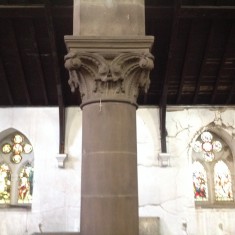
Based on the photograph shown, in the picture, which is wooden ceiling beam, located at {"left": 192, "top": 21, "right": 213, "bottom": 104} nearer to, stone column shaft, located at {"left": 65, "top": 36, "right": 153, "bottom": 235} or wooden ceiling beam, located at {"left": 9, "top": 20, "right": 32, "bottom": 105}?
wooden ceiling beam, located at {"left": 9, "top": 20, "right": 32, "bottom": 105}

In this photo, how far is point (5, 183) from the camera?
31.0 feet

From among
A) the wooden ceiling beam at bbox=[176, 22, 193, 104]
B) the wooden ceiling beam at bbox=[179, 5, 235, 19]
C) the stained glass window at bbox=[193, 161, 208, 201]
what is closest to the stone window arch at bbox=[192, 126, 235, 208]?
the stained glass window at bbox=[193, 161, 208, 201]

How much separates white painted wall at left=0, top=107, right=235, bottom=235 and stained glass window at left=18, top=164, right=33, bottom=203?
53cm

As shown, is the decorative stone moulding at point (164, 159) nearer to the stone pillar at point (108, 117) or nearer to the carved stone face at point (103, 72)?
the stone pillar at point (108, 117)

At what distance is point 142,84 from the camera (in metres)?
3.43

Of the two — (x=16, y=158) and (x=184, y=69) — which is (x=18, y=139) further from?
(x=184, y=69)

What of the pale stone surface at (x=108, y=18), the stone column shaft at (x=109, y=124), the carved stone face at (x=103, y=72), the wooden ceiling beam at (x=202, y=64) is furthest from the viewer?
the wooden ceiling beam at (x=202, y=64)

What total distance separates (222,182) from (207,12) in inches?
196

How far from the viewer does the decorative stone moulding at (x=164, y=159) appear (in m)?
8.84

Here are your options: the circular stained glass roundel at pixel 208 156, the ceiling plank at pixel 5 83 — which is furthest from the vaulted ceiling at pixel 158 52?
the circular stained glass roundel at pixel 208 156

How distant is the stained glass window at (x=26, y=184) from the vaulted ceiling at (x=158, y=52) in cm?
196

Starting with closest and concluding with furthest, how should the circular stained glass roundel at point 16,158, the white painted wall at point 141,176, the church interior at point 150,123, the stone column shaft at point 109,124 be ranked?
1. the stone column shaft at point 109,124
2. the church interior at point 150,123
3. the white painted wall at point 141,176
4. the circular stained glass roundel at point 16,158

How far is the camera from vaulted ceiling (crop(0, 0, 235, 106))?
7.09 meters

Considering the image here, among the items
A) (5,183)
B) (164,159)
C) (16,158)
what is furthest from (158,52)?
(5,183)
